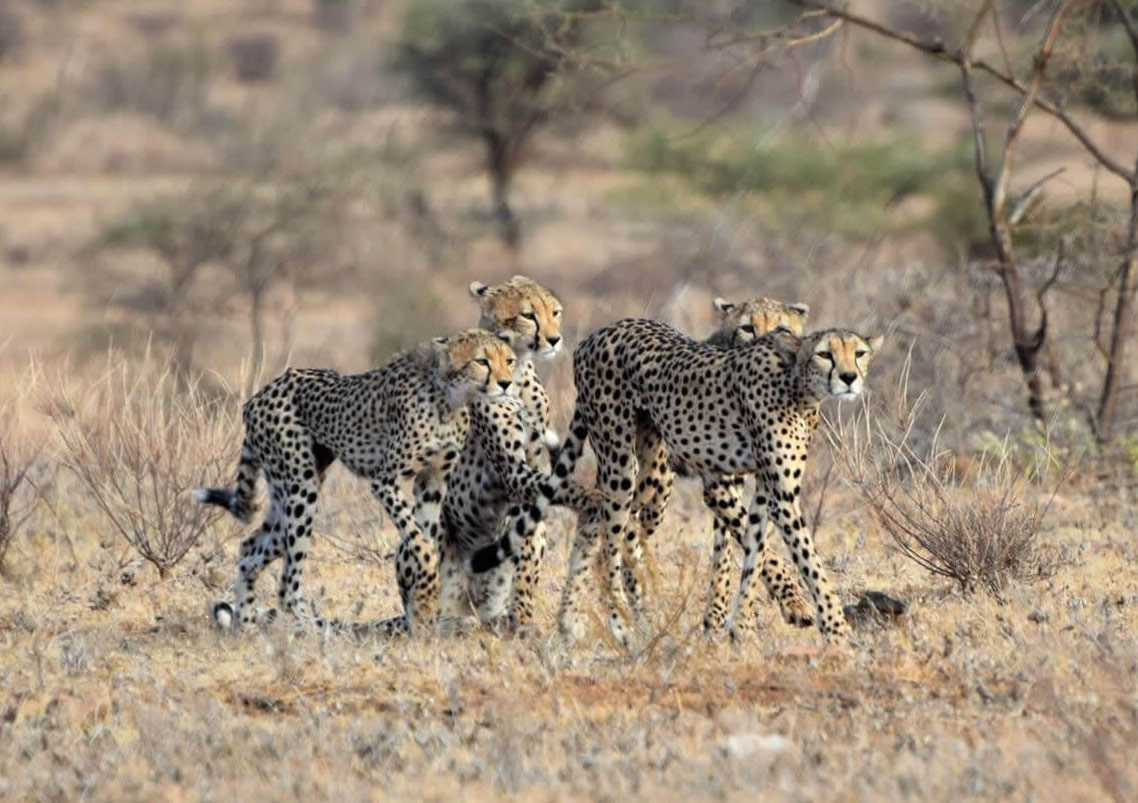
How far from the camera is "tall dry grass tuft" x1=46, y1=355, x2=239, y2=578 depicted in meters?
7.34

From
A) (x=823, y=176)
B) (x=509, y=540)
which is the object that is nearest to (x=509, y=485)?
(x=509, y=540)

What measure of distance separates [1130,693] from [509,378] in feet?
6.70

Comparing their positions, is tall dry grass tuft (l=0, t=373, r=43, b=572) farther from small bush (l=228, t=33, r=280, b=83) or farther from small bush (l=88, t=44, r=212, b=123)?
small bush (l=228, t=33, r=280, b=83)

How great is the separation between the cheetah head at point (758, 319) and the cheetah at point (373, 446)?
861mm

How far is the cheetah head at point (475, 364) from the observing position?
6.05 metres

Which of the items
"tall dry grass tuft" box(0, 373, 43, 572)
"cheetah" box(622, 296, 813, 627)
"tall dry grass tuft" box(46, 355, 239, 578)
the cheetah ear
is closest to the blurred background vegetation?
"tall dry grass tuft" box(46, 355, 239, 578)

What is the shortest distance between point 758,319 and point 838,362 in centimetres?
92

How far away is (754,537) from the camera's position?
6055 mm

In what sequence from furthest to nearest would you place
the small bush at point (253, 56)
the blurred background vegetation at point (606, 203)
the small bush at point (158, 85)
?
the small bush at point (253, 56) → the small bush at point (158, 85) → the blurred background vegetation at point (606, 203)

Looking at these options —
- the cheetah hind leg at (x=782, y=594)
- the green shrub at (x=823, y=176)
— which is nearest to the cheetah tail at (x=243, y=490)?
the cheetah hind leg at (x=782, y=594)

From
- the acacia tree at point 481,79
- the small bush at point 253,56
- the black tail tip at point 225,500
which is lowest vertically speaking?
the black tail tip at point 225,500

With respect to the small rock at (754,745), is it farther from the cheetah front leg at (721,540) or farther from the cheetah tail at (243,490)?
the cheetah tail at (243,490)

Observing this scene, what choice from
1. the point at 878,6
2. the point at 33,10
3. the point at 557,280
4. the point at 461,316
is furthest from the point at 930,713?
the point at 878,6

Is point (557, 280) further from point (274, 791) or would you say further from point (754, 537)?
point (274, 791)
